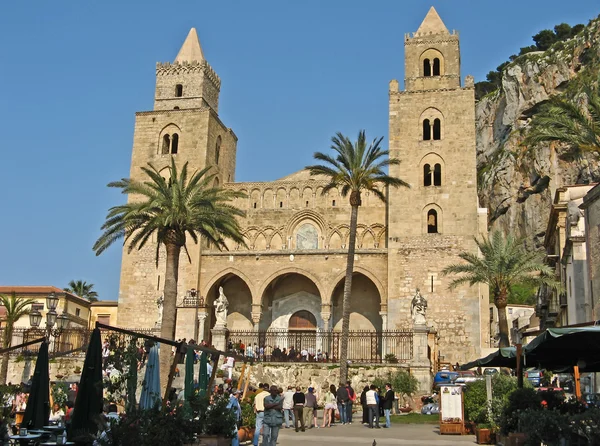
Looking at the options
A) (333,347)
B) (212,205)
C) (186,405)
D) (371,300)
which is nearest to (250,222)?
(371,300)

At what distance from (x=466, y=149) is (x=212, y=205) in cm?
1562

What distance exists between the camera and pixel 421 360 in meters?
26.2

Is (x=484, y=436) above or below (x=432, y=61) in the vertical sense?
below

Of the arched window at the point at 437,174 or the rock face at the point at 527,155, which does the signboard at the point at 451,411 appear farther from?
the rock face at the point at 527,155

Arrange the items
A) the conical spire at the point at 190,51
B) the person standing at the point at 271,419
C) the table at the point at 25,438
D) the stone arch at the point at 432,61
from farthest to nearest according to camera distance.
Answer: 1. the conical spire at the point at 190,51
2. the stone arch at the point at 432,61
3. the person standing at the point at 271,419
4. the table at the point at 25,438

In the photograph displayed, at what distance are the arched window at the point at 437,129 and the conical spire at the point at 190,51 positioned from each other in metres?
14.5

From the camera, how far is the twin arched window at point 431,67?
1490 inches

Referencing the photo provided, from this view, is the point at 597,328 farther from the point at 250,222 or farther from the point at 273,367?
the point at 250,222

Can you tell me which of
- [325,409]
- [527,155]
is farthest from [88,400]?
[527,155]

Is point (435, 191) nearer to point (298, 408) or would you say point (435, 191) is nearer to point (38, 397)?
point (298, 408)

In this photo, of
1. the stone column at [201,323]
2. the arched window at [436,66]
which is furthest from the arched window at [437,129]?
the stone column at [201,323]

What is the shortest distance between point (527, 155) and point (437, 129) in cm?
2650

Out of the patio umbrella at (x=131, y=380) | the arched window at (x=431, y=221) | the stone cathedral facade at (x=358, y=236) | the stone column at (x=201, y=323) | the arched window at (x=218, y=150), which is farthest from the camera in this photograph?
the arched window at (x=218, y=150)

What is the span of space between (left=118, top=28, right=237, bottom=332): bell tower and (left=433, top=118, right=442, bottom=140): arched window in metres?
12.0
